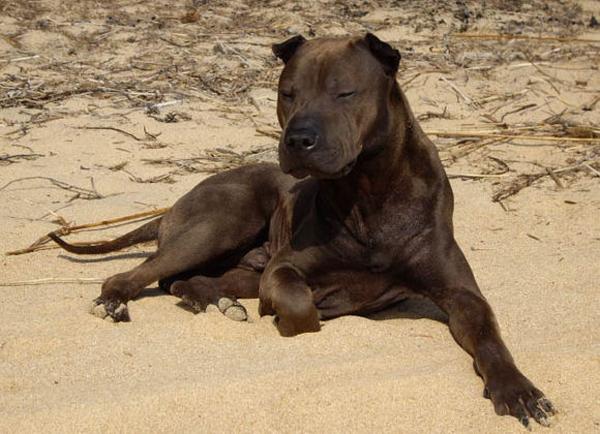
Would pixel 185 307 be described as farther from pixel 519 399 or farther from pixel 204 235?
pixel 519 399

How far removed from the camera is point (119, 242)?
226 inches

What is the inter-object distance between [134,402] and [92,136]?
4.67 m

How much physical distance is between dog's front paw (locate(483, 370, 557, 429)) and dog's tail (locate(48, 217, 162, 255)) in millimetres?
2666

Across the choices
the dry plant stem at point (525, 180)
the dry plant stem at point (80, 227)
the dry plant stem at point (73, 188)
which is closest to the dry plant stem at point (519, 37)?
the dry plant stem at point (525, 180)

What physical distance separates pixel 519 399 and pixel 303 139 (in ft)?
4.49

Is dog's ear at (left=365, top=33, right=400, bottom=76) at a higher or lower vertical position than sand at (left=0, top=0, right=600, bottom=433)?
higher

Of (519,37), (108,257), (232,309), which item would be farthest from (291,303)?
(519,37)

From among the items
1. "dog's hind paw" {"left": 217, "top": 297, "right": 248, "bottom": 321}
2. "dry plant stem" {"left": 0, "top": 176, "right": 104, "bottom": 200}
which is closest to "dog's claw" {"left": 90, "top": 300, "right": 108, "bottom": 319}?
"dog's hind paw" {"left": 217, "top": 297, "right": 248, "bottom": 321}

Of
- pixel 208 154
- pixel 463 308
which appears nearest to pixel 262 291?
pixel 463 308

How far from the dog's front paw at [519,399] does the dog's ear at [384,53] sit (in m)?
1.56

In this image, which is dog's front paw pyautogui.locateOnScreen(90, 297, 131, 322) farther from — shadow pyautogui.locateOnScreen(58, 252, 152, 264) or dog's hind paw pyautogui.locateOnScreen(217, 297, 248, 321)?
shadow pyautogui.locateOnScreen(58, 252, 152, 264)

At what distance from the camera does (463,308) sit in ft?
14.7

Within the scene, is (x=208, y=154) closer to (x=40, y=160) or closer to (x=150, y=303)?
(x=40, y=160)

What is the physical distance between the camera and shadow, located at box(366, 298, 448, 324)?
190 inches
